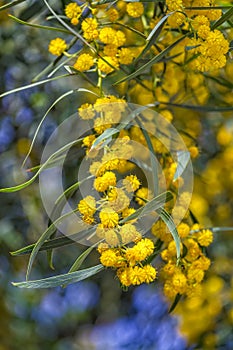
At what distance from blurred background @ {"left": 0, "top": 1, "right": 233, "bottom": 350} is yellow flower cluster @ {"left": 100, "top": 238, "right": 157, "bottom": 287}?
704 mm

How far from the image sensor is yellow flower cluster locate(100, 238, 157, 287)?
31.4 inches

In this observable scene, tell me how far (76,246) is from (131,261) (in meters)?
1.13

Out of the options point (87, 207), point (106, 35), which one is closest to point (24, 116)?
point (106, 35)

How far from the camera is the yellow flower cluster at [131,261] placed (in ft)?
2.62

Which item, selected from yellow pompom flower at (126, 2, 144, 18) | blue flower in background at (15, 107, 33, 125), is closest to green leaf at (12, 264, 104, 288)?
yellow pompom flower at (126, 2, 144, 18)

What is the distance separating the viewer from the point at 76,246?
6.29ft

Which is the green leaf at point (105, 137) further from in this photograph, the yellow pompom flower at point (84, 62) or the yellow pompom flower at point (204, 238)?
the yellow pompom flower at point (204, 238)

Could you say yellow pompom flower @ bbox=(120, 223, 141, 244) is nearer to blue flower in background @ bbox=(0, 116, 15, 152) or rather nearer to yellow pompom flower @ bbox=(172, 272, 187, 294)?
yellow pompom flower @ bbox=(172, 272, 187, 294)

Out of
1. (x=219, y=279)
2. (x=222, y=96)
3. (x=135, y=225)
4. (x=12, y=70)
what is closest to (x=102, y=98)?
(x=135, y=225)

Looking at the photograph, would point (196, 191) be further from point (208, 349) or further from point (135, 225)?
point (135, 225)

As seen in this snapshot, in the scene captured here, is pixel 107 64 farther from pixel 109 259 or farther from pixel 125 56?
pixel 109 259

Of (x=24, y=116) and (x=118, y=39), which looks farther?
(x=24, y=116)

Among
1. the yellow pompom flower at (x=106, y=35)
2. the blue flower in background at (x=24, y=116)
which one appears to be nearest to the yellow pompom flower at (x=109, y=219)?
the yellow pompom flower at (x=106, y=35)

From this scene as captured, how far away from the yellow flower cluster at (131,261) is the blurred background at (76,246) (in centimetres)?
70
